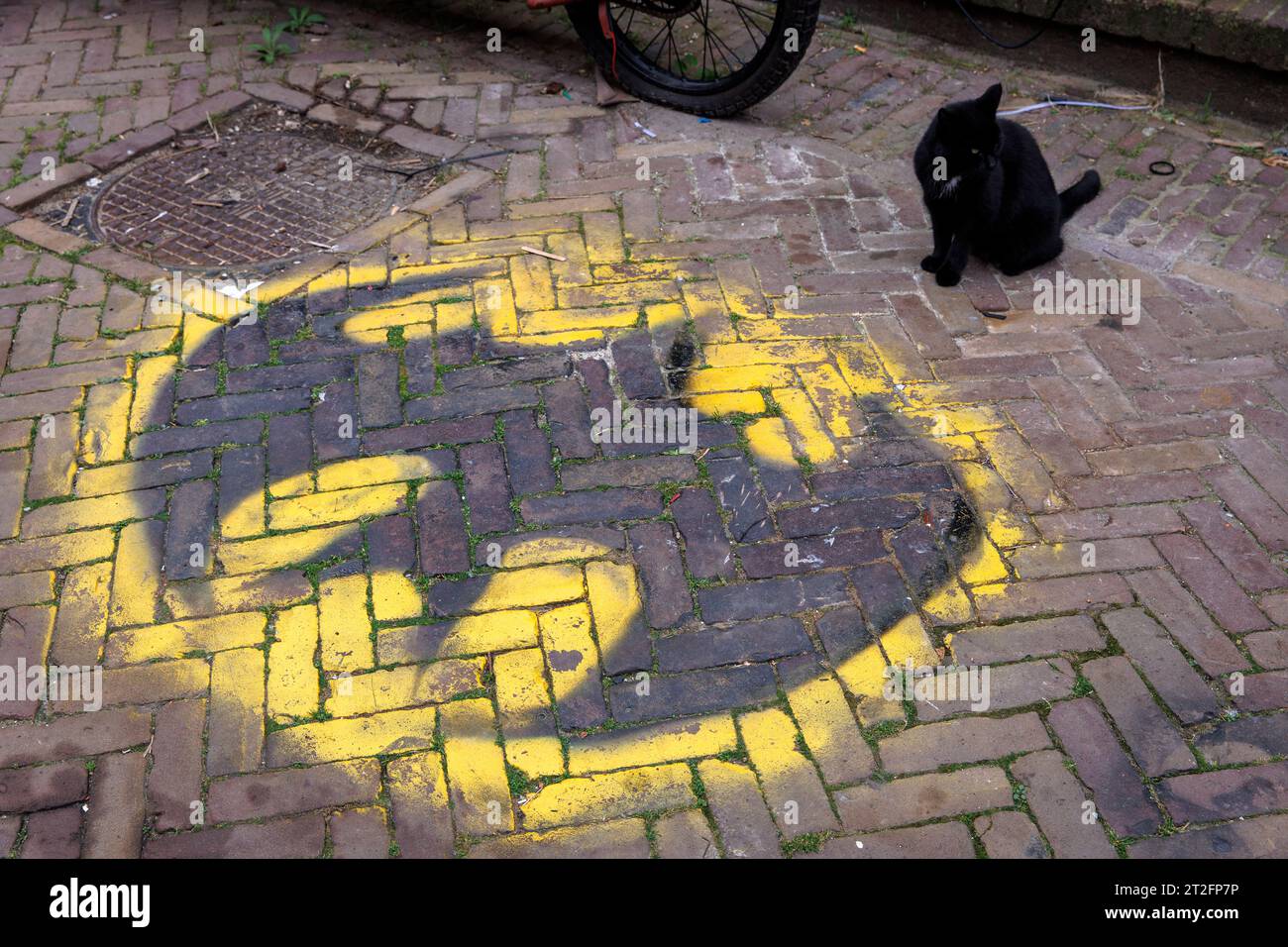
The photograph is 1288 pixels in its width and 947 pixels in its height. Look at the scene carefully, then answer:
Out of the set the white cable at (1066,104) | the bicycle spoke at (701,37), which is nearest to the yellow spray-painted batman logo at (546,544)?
the bicycle spoke at (701,37)

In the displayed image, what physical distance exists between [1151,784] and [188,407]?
9.18ft

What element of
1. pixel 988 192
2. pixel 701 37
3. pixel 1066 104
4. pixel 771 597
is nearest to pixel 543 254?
pixel 988 192

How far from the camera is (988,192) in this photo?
350cm

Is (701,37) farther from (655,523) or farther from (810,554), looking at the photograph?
(810,554)

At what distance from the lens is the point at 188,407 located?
3.27m

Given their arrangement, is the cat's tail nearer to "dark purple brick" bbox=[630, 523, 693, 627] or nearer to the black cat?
the black cat
